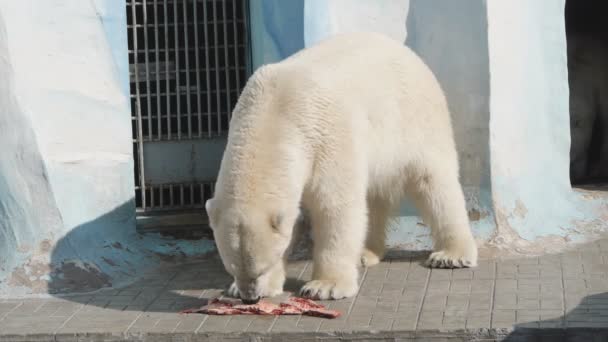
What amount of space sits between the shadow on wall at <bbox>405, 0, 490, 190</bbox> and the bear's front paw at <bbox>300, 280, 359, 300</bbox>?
4.63 ft

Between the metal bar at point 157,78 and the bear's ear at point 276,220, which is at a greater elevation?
the metal bar at point 157,78

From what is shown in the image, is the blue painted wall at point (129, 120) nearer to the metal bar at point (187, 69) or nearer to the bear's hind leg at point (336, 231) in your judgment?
the metal bar at point (187, 69)

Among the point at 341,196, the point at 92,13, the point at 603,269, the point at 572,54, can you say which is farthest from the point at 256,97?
the point at 572,54

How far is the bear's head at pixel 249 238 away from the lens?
213 inches

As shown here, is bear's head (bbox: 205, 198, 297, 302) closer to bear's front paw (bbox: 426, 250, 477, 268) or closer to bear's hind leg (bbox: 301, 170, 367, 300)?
bear's hind leg (bbox: 301, 170, 367, 300)

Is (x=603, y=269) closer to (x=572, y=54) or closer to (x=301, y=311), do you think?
(x=301, y=311)

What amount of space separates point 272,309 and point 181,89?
2287 millimetres

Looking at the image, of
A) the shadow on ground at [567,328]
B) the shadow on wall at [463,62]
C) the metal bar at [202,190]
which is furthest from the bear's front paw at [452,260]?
the metal bar at [202,190]

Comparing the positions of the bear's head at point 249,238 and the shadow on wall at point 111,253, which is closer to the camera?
the bear's head at point 249,238

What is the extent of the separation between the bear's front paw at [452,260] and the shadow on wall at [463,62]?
0.62m

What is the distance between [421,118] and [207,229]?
158cm

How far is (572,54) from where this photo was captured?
912cm

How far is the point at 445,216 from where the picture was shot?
21.7ft

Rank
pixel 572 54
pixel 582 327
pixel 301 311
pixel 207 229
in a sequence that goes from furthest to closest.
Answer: pixel 572 54
pixel 207 229
pixel 301 311
pixel 582 327
